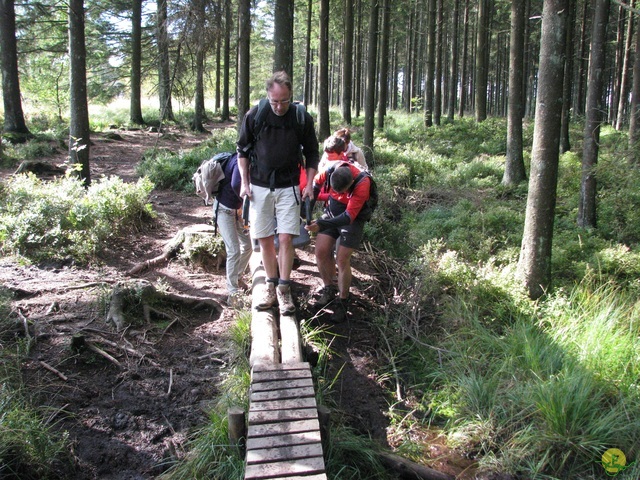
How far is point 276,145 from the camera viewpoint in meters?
4.86

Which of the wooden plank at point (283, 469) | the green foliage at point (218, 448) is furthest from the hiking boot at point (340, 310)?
the wooden plank at point (283, 469)

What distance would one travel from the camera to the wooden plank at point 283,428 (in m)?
3.25

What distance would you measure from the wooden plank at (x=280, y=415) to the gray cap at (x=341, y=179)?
2.68 metres

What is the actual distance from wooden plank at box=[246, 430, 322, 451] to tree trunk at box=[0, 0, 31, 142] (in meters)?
16.1

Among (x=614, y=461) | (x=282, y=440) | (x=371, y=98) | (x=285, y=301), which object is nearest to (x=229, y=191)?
(x=285, y=301)

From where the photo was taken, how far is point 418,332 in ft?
18.5

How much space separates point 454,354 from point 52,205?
6372 millimetres

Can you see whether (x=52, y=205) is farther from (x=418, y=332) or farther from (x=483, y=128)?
(x=483, y=128)

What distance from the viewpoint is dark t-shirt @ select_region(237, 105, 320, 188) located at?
4844 mm

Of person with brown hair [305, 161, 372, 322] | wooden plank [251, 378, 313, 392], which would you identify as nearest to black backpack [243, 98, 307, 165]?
person with brown hair [305, 161, 372, 322]

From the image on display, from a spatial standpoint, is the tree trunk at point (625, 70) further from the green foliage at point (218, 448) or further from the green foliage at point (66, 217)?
the green foliage at point (218, 448)

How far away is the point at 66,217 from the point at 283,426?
19.0 feet

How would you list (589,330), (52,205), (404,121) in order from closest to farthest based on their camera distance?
(589,330) < (52,205) < (404,121)

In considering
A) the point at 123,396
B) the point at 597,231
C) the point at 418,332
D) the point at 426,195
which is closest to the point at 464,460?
the point at 418,332
